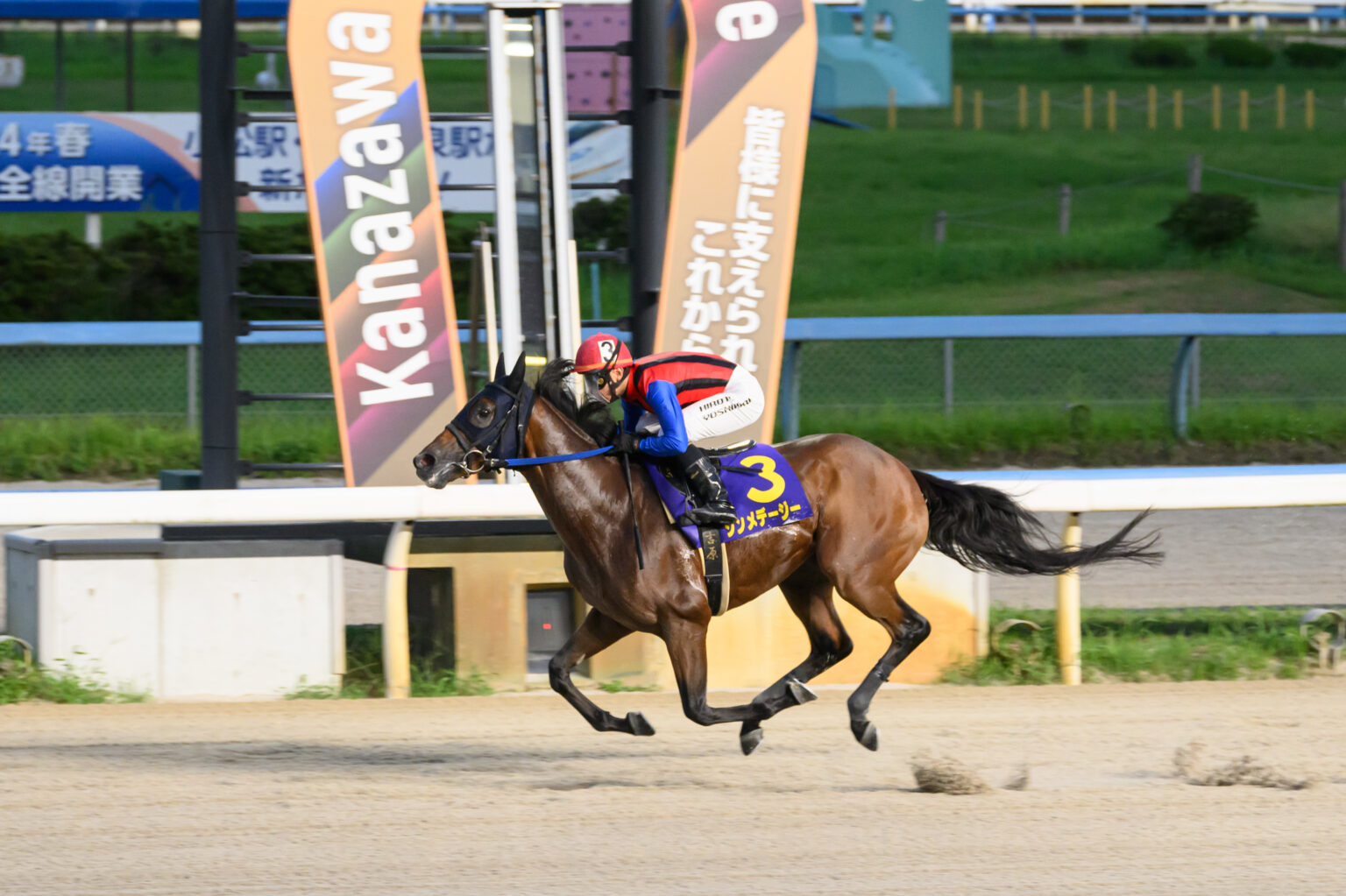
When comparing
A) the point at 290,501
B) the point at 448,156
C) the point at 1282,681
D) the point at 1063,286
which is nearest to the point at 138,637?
the point at 290,501

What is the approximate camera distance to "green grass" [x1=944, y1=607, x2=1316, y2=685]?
6.20 meters

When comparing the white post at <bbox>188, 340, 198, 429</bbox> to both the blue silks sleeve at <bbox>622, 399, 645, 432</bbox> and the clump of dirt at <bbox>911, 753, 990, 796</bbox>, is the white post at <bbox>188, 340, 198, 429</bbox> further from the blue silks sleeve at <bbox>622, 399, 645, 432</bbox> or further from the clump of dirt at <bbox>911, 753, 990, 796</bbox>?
the clump of dirt at <bbox>911, 753, 990, 796</bbox>

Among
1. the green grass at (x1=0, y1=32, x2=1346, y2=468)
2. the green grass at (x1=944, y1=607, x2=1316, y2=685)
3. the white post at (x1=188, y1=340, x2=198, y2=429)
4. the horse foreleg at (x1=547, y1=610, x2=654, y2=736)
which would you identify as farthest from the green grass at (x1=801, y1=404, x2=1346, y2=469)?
the horse foreleg at (x1=547, y1=610, x2=654, y2=736)

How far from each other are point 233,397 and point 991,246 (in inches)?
653

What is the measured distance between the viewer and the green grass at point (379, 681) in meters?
5.89

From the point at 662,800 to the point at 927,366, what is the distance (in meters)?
8.38

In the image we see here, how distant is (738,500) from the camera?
4980 millimetres

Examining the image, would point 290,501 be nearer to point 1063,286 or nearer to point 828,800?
point 828,800

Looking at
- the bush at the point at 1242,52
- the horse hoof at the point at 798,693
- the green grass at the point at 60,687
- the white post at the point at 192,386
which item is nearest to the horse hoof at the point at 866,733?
the horse hoof at the point at 798,693

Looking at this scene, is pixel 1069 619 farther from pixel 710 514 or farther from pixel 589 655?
pixel 589 655

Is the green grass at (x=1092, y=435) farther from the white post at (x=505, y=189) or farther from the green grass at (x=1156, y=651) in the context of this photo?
the white post at (x=505, y=189)

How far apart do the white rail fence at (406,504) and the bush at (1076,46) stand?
26.4 meters

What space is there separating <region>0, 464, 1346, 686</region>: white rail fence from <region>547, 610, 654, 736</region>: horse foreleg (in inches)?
37.5

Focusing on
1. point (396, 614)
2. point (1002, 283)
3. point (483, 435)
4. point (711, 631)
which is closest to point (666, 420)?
point (483, 435)
